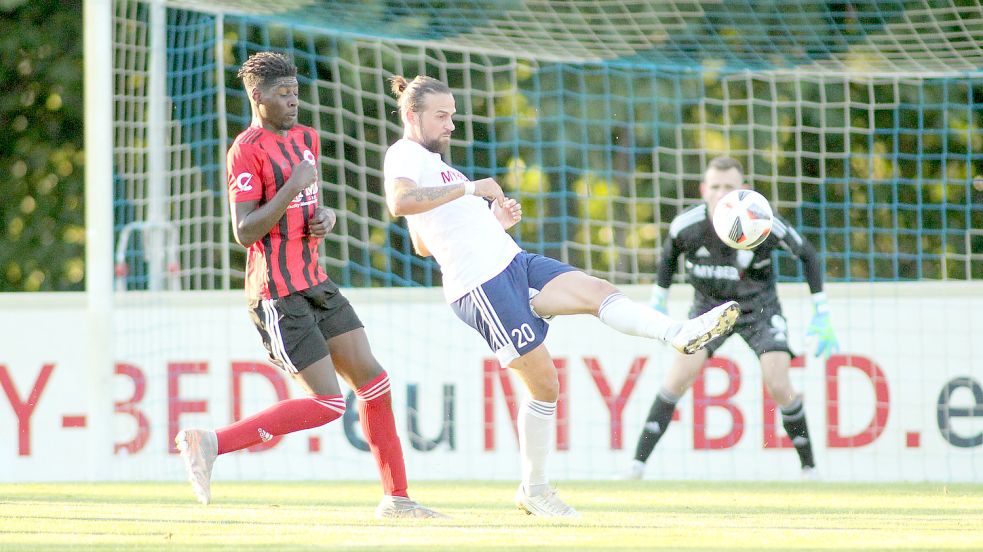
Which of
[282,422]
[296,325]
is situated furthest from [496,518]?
[296,325]

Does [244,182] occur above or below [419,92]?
below

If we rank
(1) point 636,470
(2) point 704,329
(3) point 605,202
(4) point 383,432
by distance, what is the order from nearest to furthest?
(2) point 704,329 → (4) point 383,432 → (1) point 636,470 → (3) point 605,202

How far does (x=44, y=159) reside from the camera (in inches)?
605

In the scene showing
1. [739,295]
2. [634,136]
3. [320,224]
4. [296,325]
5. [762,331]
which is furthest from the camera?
[634,136]

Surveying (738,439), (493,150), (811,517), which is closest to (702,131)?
(493,150)

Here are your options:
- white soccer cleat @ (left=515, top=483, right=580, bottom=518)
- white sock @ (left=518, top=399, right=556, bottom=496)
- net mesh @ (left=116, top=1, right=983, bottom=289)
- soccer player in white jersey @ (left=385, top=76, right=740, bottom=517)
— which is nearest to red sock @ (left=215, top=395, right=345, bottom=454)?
soccer player in white jersey @ (left=385, top=76, right=740, bottom=517)

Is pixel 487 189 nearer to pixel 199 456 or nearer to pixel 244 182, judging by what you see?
pixel 244 182

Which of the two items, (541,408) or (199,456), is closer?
(199,456)

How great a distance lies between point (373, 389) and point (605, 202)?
28.3 feet

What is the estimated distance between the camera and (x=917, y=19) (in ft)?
35.3

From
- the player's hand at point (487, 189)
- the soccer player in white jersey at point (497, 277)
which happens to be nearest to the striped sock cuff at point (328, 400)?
the soccer player in white jersey at point (497, 277)

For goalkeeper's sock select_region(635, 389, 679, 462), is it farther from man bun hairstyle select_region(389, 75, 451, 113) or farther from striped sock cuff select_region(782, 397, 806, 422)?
man bun hairstyle select_region(389, 75, 451, 113)

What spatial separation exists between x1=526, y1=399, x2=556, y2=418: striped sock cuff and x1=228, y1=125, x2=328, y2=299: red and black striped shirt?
0.97 meters

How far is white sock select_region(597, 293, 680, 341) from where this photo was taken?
5.53m
